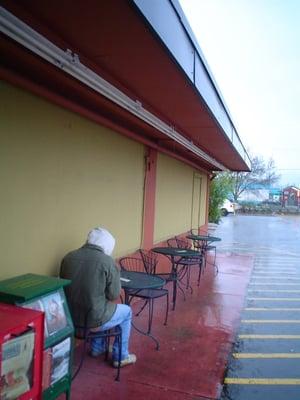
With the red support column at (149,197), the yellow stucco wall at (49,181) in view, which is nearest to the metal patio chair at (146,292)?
the yellow stucco wall at (49,181)

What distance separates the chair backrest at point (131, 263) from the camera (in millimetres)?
6066

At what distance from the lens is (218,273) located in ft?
31.4

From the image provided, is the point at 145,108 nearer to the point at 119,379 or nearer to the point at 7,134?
the point at 7,134

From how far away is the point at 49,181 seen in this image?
4148mm

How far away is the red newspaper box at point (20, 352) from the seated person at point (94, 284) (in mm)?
989

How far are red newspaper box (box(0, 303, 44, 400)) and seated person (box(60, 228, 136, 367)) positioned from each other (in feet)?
3.25

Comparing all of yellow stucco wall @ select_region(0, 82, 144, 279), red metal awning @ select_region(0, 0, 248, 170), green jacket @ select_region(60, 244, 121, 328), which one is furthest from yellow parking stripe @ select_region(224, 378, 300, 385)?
red metal awning @ select_region(0, 0, 248, 170)

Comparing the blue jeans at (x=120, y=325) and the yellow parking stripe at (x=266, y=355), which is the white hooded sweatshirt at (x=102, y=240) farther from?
the yellow parking stripe at (x=266, y=355)

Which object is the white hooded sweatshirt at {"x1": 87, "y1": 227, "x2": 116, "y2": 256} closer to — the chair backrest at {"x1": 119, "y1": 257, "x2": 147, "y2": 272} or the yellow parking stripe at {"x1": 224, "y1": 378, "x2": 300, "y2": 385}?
the yellow parking stripe at {"x1": 224, "y1": 378, "x2": 300, "y2": 385}

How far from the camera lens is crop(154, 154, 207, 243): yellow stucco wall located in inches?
332

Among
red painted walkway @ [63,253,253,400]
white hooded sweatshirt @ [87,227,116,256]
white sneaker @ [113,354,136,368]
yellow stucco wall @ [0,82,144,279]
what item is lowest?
red painted walkway @ [63,253,253,400]

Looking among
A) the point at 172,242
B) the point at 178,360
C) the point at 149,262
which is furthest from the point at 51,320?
the point at 172,242

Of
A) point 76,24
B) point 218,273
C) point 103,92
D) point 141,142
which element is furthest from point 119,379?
point 218,273

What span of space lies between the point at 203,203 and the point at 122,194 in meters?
8.92
